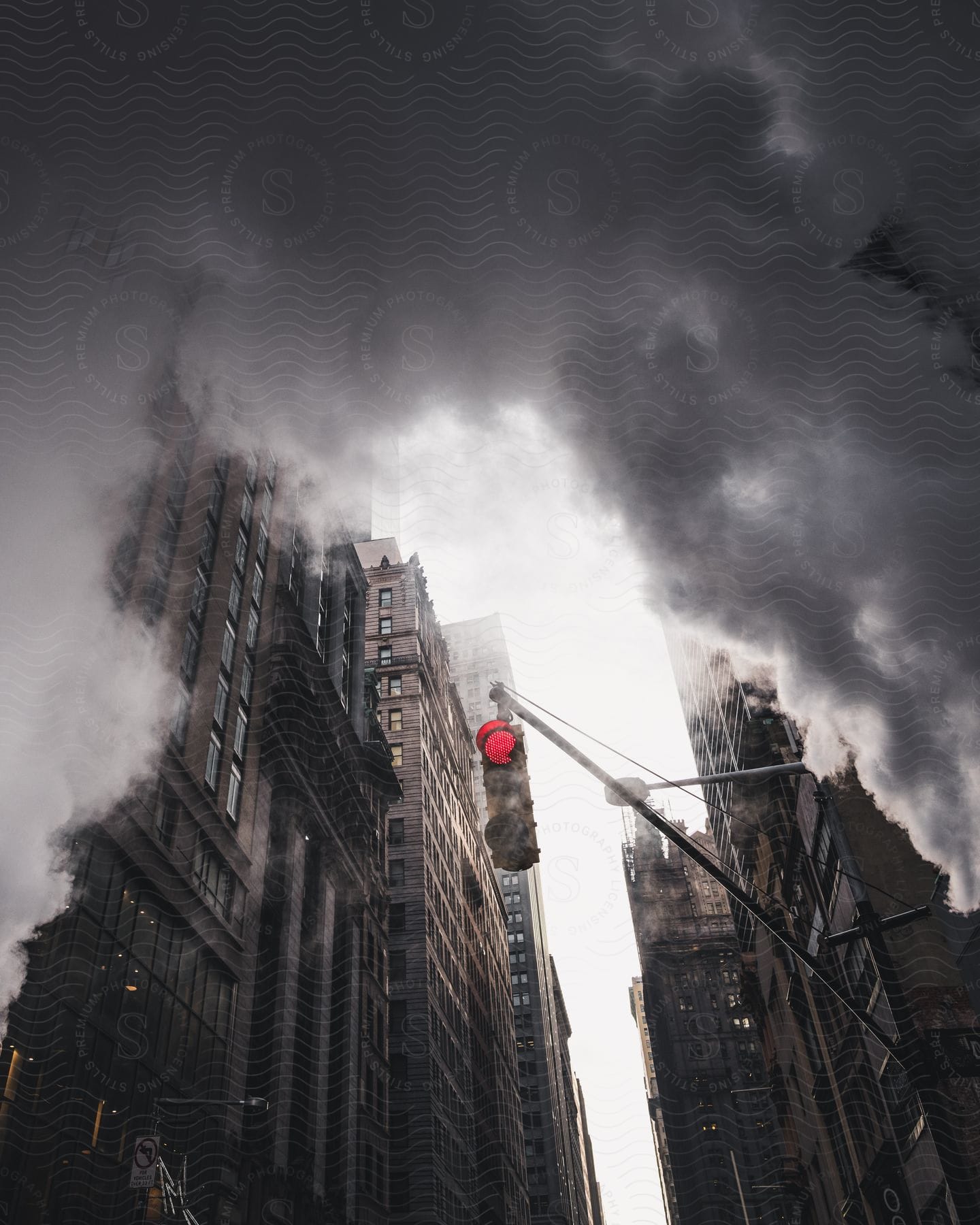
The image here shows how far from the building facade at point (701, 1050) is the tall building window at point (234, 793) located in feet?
236

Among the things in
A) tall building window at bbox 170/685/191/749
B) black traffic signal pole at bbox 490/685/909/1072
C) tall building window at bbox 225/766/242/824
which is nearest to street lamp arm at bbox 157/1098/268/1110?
tall building window at bbox 225/766/242/824

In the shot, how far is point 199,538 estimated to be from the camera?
983 inches

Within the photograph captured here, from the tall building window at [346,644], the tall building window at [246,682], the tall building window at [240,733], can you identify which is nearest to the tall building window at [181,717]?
the tall building window at [240,733]

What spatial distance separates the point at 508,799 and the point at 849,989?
7.38 meters

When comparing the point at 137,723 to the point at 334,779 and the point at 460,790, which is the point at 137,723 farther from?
the point at 460,790

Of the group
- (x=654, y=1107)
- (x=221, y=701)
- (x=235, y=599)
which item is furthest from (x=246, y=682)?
(x=654, y=1107)

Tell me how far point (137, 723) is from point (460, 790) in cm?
5710

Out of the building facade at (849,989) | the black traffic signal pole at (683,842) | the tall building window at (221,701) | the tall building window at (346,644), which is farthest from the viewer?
the tall building window at (346,644)

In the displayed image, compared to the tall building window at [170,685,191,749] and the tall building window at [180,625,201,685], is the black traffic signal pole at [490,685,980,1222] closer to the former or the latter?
the tall building window at [170,685,191,749]

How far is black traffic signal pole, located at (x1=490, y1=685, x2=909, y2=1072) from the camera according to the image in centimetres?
464

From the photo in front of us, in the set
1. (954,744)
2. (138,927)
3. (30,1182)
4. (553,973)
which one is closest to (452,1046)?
(138,927)

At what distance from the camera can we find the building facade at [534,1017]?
310 ft

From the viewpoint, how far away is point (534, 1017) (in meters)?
106

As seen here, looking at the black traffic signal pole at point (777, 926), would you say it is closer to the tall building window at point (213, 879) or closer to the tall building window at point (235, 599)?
the tall building window at point (213, 879)
